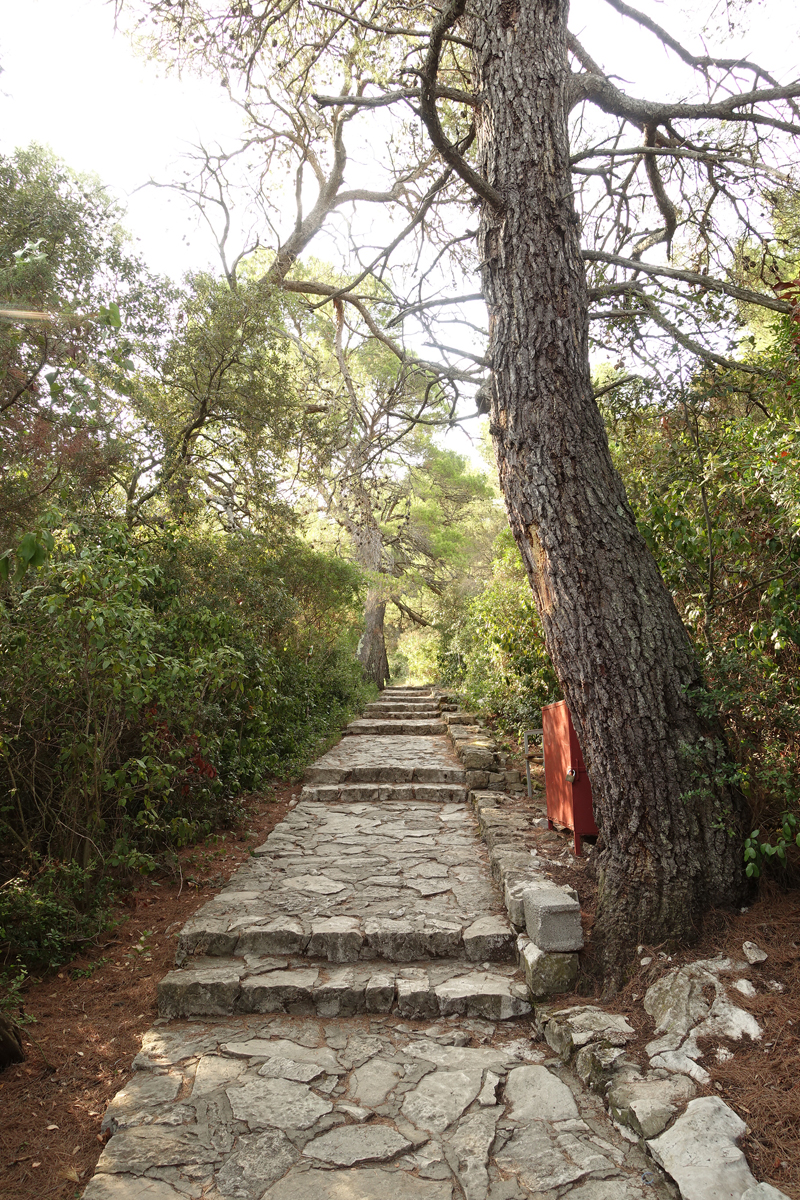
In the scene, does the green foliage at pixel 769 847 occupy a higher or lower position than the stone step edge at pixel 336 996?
higher

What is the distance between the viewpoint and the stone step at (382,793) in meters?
7.05

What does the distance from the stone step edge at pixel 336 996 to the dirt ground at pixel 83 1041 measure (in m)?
0.20

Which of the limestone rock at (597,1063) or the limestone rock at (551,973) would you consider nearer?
the limestone rock at (597,1063)

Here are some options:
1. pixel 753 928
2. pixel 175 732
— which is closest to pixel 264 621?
pixel 175 732

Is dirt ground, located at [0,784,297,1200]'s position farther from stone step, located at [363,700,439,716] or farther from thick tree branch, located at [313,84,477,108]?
stone step, located at [363,700,439,716]

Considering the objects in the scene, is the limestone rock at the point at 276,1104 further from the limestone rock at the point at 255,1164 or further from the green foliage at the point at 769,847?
the green foliage at the point at 769,847

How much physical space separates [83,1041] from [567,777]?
2960mm

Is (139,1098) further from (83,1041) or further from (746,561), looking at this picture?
(746,561)

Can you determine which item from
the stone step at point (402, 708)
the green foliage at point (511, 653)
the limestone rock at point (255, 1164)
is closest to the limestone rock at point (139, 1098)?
the limestone rock at point (255, 1164)

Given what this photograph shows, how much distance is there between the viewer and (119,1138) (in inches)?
96.4

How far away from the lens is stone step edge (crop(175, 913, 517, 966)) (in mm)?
3703

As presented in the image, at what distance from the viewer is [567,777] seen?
14.1ft

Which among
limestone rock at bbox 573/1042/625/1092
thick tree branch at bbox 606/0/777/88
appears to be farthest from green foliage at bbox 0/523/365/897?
thick tree branch at bbox 606/0/777/88

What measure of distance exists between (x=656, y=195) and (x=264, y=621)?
537 cm
